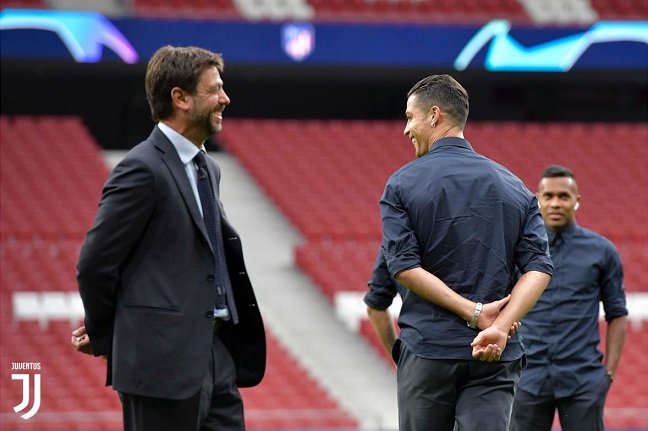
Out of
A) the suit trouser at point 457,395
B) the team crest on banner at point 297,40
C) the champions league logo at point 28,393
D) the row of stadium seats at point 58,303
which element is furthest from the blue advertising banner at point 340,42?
the suit trouser at point 457,395

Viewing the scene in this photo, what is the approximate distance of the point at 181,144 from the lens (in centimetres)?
360

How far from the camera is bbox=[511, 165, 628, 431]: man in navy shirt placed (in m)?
5.48

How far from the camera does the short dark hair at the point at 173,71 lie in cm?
354

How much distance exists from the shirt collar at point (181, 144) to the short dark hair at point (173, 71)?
0.09m

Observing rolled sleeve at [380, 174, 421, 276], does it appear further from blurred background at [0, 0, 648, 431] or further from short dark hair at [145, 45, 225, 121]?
blurred background at [0, 0, 648, 431]

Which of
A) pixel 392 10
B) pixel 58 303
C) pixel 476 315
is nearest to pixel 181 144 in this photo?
pixel 476 315

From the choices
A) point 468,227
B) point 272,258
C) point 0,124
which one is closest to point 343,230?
point 272,258

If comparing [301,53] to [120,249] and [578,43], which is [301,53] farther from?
[120,249]

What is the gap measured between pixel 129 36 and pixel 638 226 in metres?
8.29

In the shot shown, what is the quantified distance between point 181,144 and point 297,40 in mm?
13611

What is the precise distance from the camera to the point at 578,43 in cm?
1753

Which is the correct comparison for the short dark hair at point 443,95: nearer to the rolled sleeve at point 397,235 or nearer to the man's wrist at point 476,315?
the rolled sleeve at point 397,235

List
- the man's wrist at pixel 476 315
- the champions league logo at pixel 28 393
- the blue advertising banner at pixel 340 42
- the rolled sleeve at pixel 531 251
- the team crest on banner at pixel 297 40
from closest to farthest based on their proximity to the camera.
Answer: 1. the man's wrist at pixel 476 315
2. the rolled sleeve at pixel 531 251
3. the champions league logo at pixel 28 393
4. the blue advertising banner at pixel 340 42
5. the team crest on banner at pixel 297 40

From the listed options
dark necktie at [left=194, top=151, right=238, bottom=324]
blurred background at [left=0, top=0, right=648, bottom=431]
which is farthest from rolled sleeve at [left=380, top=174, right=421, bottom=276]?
blurred background at [left=0, top=0, right=648, bottom=431]
